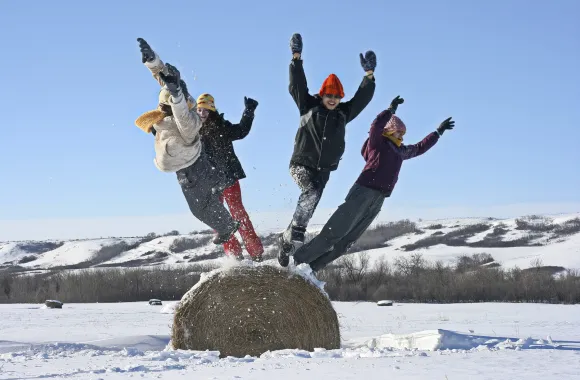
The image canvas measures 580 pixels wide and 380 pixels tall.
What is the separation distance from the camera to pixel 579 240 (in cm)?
6041

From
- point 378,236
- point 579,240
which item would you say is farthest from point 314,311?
point 378,236

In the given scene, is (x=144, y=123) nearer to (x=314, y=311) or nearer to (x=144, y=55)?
(x=144, y=55)

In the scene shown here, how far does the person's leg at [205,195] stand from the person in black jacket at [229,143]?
0.25 meters

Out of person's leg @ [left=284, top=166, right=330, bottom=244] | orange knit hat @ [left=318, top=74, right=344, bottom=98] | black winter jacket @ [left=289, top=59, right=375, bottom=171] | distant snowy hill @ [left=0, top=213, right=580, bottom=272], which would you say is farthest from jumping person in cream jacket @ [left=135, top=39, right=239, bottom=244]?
distant snowy hill @ [left=0, top=213, right=580, bottom=272]

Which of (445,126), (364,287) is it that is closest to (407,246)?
(364,287)

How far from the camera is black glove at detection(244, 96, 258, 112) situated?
306 inches

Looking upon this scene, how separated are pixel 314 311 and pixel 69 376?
11.1ft

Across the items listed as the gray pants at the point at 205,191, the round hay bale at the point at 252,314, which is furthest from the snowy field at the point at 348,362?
the gray pants at the point at 205,191

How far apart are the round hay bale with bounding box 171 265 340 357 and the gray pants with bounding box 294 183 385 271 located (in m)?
0.32

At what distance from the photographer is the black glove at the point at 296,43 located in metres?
7.54

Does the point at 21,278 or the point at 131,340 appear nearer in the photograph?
the point at 131,340

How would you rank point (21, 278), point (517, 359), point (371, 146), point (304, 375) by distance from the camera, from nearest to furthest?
point (304, 375), point (517, 359), point (371, 146), point (21, 278)

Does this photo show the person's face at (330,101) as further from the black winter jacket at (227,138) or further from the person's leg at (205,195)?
the person's leg at (205,195)

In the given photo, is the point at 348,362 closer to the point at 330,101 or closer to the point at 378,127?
the point at 330,101
